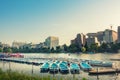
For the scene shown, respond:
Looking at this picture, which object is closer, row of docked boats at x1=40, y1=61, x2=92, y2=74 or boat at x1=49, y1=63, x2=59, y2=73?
row of docked boats at x1=40, y1=61, x2=92, y2=74

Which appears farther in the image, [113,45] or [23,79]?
[113,45]

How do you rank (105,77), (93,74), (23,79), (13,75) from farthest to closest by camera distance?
(93,74) → (105,77) → (13,75) → (23,79)

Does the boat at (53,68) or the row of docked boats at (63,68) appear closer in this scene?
the row of docked boats at (63,68)

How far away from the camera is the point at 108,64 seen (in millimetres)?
77875

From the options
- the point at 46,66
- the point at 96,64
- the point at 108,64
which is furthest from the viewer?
the point at 96,64

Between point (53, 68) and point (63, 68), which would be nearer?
point (63, 68)

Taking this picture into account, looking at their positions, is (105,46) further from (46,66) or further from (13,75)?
(13,75)

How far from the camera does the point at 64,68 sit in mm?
66188

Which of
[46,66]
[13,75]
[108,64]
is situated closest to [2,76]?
[13,75]

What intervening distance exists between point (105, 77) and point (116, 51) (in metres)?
149

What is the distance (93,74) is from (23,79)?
97.1 ft

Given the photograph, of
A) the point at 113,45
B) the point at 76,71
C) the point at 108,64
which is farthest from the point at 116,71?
the point at 113,45

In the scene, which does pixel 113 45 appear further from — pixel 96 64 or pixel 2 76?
pixel 2 76

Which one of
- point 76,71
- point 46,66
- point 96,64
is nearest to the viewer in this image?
point 76,71
